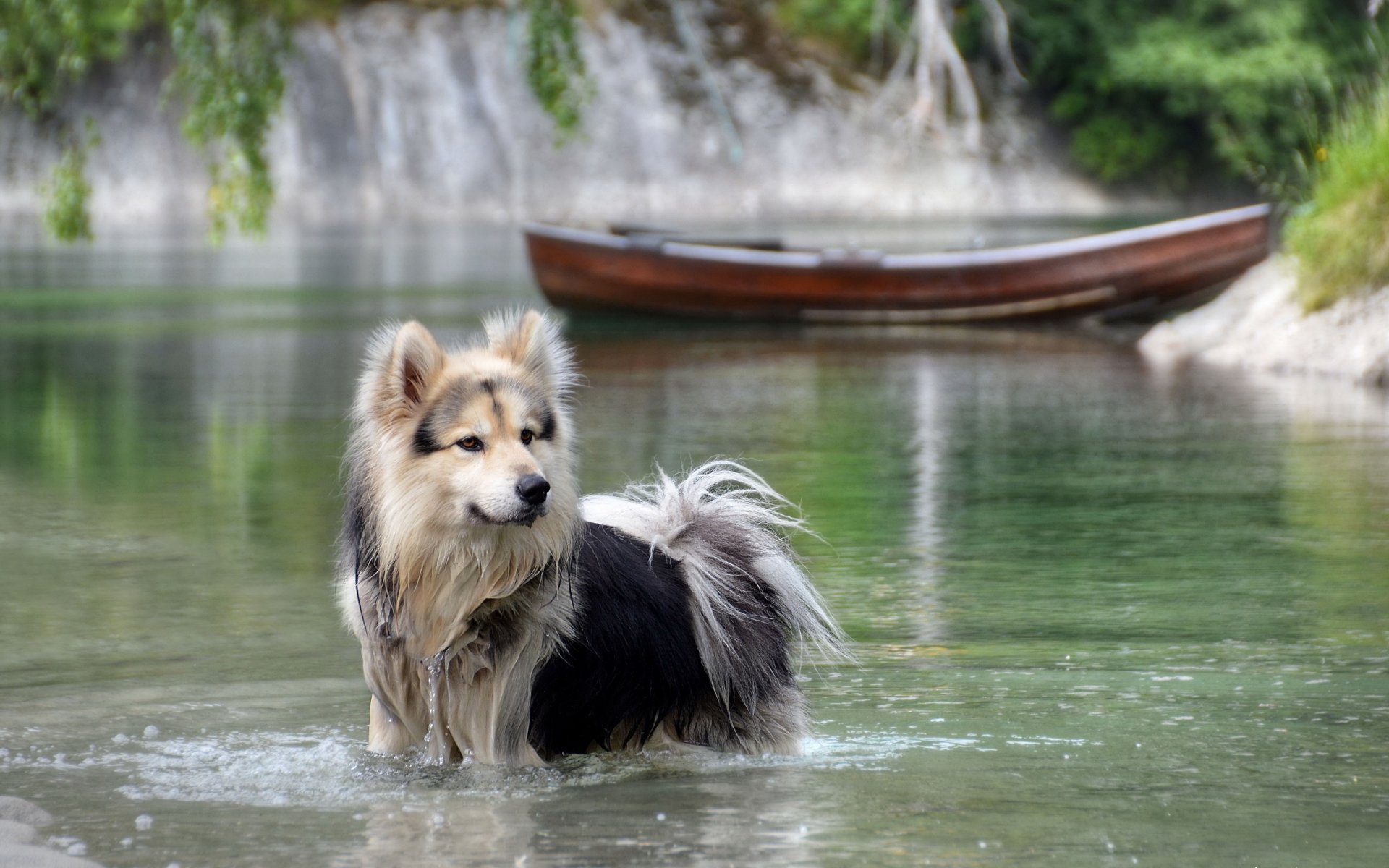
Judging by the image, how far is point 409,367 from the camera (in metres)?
5.18

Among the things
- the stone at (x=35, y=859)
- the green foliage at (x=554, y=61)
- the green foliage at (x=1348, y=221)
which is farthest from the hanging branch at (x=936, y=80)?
the stone at (x=35, y=859)

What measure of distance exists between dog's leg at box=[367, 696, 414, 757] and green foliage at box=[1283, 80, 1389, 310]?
13275 mm

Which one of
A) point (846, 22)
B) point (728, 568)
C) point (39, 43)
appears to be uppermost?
Answer: point (846, 22)

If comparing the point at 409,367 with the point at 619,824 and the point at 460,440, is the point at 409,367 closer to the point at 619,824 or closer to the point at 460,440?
the point at 460,440

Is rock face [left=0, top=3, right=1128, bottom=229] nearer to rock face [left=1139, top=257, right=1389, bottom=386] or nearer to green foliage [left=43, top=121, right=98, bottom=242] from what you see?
rock face [left=1139, top=257, right=1389, bottom=386]

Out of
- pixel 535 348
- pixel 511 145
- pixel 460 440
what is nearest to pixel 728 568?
pixel 535 348

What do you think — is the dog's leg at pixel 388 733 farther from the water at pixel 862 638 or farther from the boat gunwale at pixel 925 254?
the boat gunwale at pixel 925 254

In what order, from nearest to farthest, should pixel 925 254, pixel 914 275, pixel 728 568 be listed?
pixel 728 568 < pixel 914 275 < pixel 925 254

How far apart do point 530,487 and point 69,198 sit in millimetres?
10356

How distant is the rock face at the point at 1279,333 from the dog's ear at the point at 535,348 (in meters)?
12.1

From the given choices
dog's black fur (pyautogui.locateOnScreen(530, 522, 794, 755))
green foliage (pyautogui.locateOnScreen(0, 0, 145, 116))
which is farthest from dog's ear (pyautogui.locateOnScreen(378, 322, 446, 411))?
green foliage (pyautogui.locateOnScreen(0, 0, 145, 116))

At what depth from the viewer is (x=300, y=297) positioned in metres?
27.6

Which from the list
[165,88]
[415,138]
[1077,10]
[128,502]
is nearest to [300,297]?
[165,88]

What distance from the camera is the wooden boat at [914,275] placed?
23.6 m
